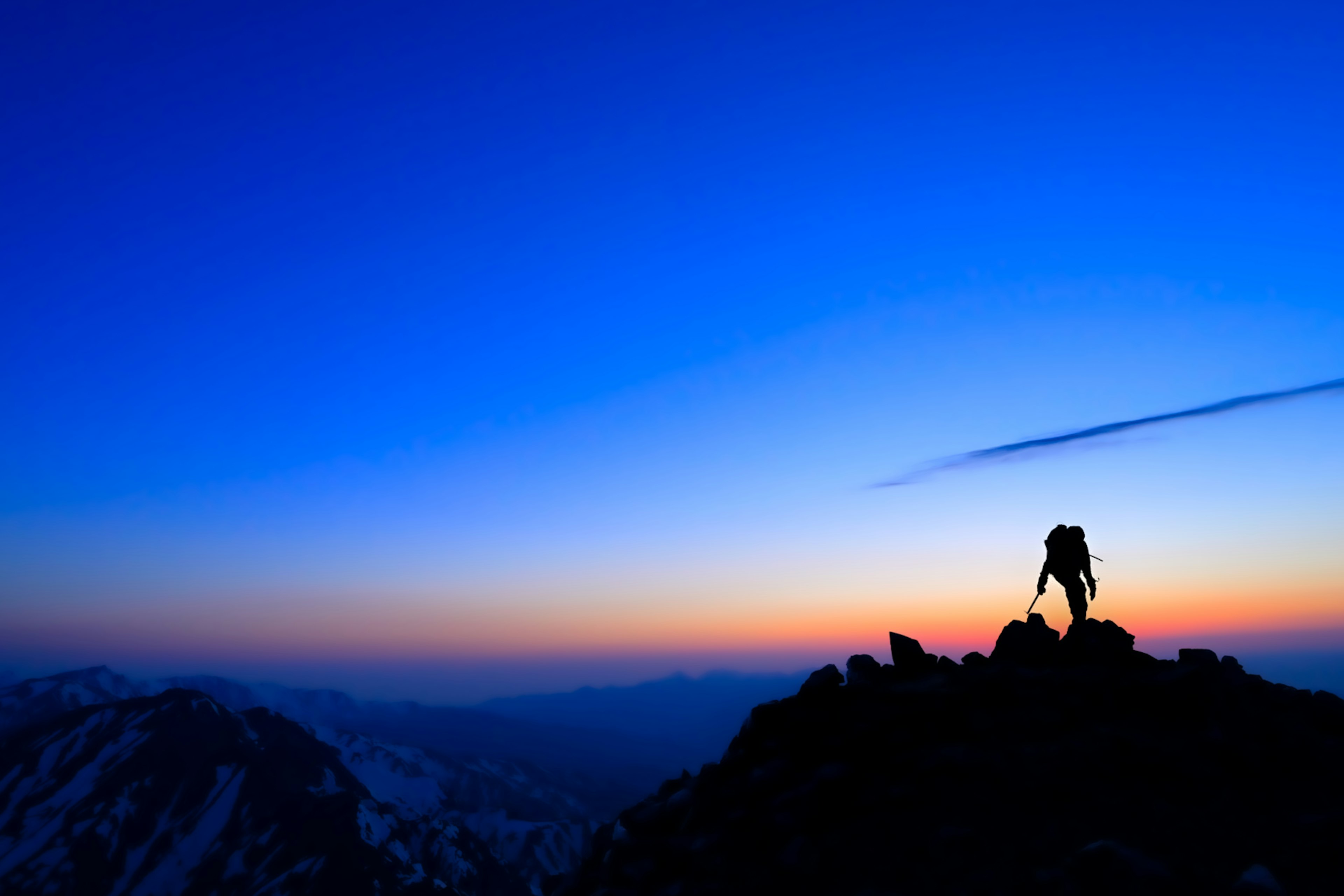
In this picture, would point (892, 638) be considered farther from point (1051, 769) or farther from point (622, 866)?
point (622, 866)

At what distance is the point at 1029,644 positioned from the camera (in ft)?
80.6

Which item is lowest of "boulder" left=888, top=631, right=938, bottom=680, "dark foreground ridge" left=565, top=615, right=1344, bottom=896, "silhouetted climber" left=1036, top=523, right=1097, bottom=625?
"dark foreground ridge" left=565, top=615, right=1344, bottom=896

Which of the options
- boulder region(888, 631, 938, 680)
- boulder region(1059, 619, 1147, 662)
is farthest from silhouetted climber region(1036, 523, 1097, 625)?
boulder region(888, 631, 938, 680)

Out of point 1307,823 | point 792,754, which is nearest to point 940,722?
point 792,754

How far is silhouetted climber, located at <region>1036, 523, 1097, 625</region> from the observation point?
25234 mm

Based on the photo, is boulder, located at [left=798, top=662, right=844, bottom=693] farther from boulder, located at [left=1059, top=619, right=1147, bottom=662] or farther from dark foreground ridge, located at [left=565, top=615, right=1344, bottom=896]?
boulder, located at [left=1059, top=619, right=1147, bottom=662]

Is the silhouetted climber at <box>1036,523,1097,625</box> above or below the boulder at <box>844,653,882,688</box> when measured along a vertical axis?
above

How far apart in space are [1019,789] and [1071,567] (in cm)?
923

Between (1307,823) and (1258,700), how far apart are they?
16.3 feet

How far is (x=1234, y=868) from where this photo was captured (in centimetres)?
1565

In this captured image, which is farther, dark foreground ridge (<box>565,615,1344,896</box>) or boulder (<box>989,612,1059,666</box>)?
boulder (<box>989,612,1059,666</box>)

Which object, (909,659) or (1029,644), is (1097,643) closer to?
(1029,644)

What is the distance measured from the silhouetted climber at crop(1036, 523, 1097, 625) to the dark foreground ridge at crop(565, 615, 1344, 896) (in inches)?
30.4

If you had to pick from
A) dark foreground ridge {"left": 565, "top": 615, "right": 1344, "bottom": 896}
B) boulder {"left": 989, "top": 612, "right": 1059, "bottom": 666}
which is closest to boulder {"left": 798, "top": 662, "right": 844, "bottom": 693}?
dark foreground ridge {"left": 565, "top": 615, "right": 1344, "bottom": 896}
